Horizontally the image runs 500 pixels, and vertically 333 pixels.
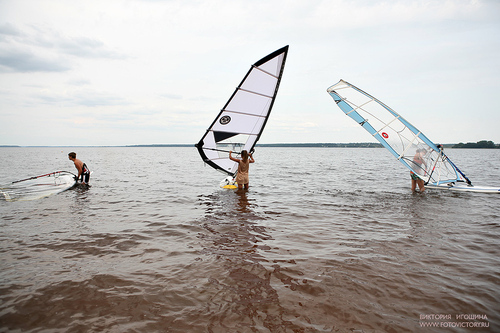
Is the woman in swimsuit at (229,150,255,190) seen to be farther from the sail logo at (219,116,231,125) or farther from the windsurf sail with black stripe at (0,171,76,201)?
the windsurf sail with black stripe at (0,171,76,201)

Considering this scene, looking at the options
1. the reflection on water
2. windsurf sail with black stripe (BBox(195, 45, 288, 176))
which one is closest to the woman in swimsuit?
windsurf sail with black stripe (BBox(195, 45, 288, 176))

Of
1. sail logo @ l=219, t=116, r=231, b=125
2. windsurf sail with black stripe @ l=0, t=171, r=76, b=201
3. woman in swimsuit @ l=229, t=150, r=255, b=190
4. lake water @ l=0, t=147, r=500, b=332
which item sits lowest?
lake water @ l=0, t=147, r=500, b=332

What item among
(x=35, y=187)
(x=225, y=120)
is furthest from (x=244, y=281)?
(x=35, y=187)

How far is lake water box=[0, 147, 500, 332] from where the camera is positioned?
343 cm

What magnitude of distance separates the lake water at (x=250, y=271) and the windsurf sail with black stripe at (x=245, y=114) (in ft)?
15.8

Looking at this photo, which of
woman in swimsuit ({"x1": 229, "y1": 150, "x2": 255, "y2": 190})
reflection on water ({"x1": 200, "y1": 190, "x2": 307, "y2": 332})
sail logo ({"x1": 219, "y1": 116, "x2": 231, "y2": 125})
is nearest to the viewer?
reflection on water ({"x1": 200, "y1": 190, "x2": 307, "y2": 332})

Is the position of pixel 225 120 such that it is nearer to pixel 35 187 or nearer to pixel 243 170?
pixel 243 170

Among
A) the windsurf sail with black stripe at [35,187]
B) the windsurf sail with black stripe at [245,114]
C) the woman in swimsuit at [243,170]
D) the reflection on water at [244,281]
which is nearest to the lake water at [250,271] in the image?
the reflection on water at [244,281]

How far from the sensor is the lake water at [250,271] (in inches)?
135

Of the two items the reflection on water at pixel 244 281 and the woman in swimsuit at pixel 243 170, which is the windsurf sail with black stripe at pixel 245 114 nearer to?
the woman in swimsuit at pixel 243 170

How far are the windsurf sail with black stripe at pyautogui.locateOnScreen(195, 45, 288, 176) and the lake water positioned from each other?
15.8ft

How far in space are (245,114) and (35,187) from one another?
986 cm

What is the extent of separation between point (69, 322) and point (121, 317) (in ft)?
1.96

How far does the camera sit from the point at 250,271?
4633 millimetres
